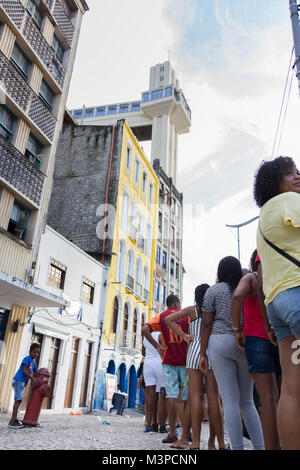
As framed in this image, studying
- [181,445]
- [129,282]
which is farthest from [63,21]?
[181,445]

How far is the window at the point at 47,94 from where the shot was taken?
16969mm

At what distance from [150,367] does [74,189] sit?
19783 mm

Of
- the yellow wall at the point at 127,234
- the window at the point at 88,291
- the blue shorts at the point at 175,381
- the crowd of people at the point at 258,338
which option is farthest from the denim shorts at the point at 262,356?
the yellow wall at the point at 127,234

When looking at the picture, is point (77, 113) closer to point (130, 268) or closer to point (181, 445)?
point (130, 268)

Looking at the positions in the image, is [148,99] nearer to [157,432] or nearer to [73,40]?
[73,40]

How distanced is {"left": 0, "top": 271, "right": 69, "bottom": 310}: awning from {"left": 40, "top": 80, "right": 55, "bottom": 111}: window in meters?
9.18

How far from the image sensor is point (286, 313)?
1.94 m

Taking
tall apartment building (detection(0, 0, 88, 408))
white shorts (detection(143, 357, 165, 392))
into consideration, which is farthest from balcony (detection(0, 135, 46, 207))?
white shorts (detection(143, 357, 165, 392))

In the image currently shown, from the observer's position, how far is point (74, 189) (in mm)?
25500

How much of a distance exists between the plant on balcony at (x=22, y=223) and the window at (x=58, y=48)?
28.0ft

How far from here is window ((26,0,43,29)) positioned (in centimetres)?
1602

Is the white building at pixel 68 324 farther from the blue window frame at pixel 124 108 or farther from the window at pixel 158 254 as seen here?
the blue window frame at pixel 124 108

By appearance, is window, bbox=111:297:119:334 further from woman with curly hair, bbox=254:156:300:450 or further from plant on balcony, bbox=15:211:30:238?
woman with curly hair, bbox=254:156:300:450
